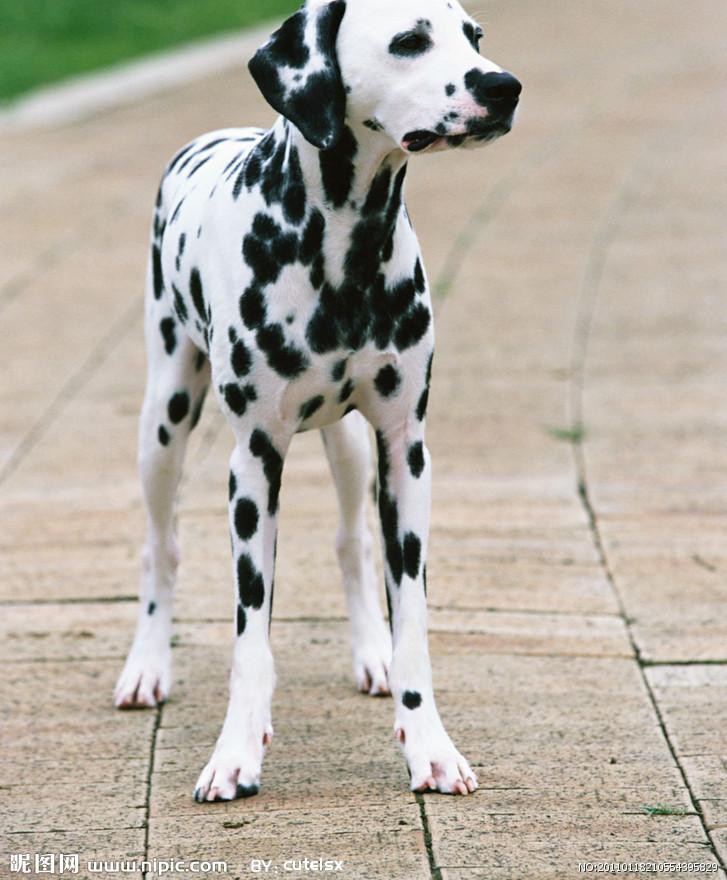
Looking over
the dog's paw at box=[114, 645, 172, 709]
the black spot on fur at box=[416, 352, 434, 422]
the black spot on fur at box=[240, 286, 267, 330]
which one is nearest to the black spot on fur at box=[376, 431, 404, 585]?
the black spot on fur at box=[416, 352, 434, 422]

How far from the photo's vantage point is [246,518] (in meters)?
4.88

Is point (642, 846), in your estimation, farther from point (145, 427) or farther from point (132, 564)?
point (132, 564)

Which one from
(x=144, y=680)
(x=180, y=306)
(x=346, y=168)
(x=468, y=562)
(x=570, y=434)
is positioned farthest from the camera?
(x=570, y=434)

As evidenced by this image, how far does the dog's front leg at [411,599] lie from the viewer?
4816 millimetres

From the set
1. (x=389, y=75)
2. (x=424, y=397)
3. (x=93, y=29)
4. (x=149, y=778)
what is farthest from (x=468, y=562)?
(x=93, y=29)

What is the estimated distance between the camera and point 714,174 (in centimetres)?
1434

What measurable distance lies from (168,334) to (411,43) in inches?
63.6

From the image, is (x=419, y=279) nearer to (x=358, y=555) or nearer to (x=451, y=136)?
(x=451, y=136)

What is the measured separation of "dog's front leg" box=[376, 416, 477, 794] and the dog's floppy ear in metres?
0.97

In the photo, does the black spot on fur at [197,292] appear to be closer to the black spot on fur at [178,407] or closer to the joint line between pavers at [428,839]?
the black spot on fur at [178,407]

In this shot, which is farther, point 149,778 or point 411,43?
point 149,778

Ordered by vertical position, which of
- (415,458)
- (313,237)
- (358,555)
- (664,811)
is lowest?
(664,811)

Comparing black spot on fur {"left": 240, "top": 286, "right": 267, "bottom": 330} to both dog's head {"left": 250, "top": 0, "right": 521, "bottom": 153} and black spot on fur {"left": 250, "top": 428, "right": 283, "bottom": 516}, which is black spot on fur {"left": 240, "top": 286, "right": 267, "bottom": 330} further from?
dog's head {"left": 250, "top": 0, "right": 521, "bottom": 153}

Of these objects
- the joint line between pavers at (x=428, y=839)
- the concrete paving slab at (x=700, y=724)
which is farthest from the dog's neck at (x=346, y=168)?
the concrete paving slab at (x=700, y=724)
